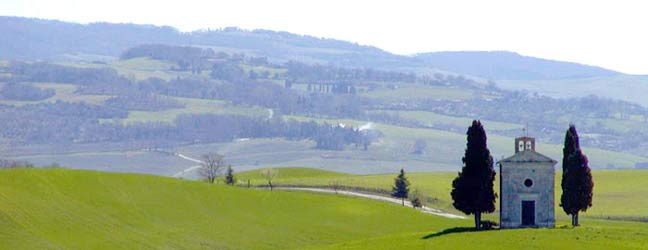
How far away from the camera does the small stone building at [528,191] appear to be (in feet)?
349

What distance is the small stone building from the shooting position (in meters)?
106

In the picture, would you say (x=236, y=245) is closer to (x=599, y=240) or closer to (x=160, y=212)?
(x=160, y=212)

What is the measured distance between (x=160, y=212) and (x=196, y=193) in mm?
10995

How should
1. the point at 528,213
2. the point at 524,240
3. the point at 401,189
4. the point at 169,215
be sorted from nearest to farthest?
1. the point at 524,240
2. the point at 528,213
3. the point at 169,215
4. the point at 401,189

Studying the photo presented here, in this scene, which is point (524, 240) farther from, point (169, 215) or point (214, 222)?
point (169, 215)

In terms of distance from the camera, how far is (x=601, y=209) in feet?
517

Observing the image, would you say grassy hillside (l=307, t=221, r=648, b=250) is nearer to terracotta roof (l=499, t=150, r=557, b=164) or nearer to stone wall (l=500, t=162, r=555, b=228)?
stone wall (l=500, t=162, r=555, b=228)

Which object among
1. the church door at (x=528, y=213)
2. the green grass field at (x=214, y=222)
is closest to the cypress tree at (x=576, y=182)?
the green grass field at (x=214, y=222)

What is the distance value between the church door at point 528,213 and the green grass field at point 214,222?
179 inches

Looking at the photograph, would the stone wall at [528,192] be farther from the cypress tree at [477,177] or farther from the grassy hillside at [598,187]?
the grassy hillside at [598,187]

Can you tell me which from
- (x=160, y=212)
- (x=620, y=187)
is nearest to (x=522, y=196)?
(x=160, y=212)

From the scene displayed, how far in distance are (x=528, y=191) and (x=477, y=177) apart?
3.90 m

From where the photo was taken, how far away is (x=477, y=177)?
107 meters

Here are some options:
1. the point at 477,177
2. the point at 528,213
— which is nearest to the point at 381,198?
the point at 477,177
